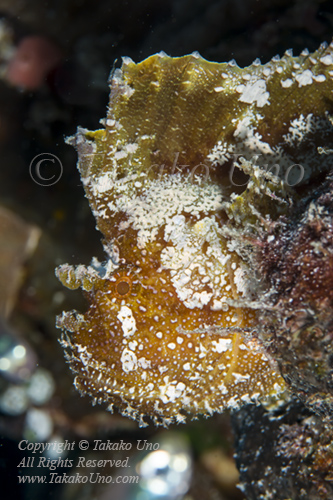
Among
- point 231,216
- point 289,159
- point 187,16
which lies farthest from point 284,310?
point 187,16

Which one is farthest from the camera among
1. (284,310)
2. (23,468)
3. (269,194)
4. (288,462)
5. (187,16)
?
(23,468)

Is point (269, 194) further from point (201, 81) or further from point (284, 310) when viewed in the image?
point (201, 81)

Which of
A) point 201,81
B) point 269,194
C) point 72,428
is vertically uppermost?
point 201,81

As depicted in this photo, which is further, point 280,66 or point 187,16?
point 187,16

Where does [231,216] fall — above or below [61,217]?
above

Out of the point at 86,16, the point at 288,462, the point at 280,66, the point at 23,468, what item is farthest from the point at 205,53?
the point at 23,468

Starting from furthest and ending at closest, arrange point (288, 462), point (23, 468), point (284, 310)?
1. point (23, 468)
2. point (288, 462)
3. point (284, 310)
